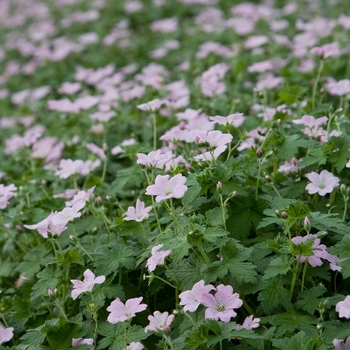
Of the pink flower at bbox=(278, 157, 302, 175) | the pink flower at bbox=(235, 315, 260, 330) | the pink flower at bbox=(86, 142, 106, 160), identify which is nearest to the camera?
the pink flower at bbox=(235, 315, 260, 330)

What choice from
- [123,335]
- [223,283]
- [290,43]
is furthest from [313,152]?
[290,43]

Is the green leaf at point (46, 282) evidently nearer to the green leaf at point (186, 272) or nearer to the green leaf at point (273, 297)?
the green leaf at point (186, 272)

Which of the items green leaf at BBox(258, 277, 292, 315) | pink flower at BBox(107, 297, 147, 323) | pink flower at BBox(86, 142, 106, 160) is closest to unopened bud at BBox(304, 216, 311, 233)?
green leaf at BBox(258, 277, 292, 315)

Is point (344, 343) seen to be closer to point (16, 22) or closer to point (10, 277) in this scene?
point (10, 277)

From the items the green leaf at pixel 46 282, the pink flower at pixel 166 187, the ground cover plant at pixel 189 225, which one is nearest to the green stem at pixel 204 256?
the ground cover plant at pixel 189 225

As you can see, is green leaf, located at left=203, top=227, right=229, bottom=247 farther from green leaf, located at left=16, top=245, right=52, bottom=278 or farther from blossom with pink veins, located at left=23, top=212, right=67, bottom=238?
green leaf, located at left=16, top=245, right=52, bottom=278

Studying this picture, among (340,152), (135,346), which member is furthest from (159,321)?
(340,152)
